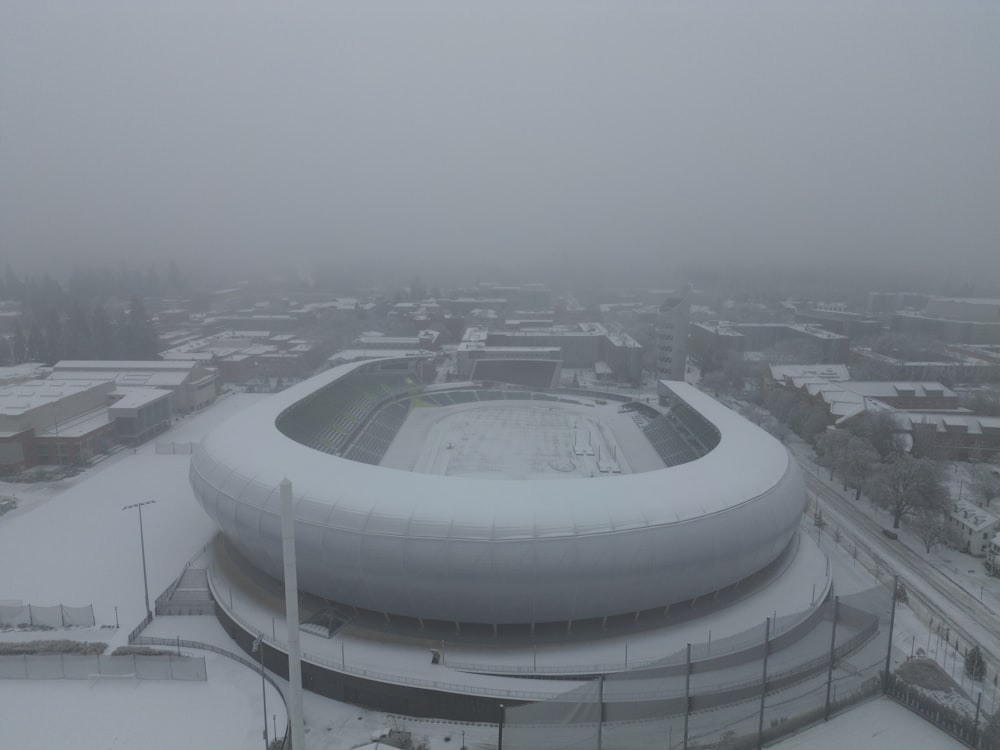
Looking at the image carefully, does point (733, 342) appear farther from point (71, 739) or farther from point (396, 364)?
point (71, 739)

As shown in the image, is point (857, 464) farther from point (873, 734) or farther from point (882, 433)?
point (873, 734)

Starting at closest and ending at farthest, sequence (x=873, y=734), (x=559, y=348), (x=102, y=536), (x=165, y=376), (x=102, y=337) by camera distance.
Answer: (x=873, y=734), (x=102, y=536), (x=165, y=376), (x=102, y=337), (x=559, y=348)

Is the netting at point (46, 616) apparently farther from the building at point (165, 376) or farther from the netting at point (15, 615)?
the building at point (165, 376)

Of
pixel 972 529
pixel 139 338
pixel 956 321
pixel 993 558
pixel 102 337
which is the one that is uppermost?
pixel 956 321

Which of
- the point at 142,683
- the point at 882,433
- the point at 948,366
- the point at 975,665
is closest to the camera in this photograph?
the point at 142,683

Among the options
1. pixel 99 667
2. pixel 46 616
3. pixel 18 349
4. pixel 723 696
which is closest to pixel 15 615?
pixel 46 616

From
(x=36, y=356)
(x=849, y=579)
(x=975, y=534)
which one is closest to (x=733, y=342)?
(x=975, y=534)

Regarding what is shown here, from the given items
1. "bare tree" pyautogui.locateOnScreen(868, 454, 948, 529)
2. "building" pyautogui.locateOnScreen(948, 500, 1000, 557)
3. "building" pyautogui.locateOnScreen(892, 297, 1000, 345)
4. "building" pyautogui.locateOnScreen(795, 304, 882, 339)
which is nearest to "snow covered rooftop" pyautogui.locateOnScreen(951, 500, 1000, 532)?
"building" pyautogui.locateOnScreen(948, 500, 1000, 557)
